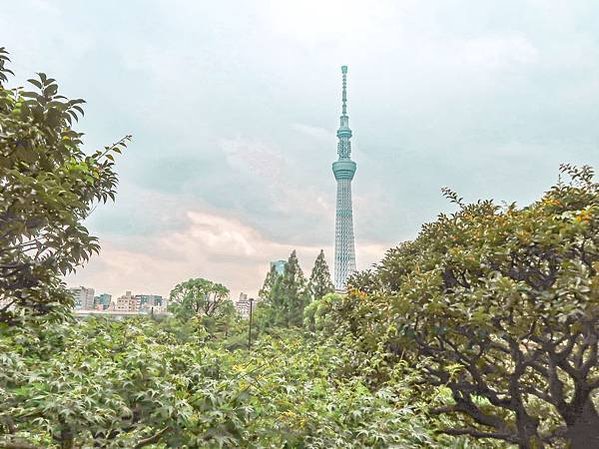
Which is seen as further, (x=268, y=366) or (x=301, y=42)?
(x=301, y=42)

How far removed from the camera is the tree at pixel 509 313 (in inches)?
160

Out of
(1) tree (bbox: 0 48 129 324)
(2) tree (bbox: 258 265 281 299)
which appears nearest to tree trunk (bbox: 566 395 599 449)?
(1) tree (bbox: 0 48 129 324)

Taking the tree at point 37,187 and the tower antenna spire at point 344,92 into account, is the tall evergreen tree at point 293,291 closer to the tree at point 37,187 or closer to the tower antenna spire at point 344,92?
the tree at point 37,187

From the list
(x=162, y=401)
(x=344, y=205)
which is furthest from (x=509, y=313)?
(x=344, y=205)

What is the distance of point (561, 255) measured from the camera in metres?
4.29

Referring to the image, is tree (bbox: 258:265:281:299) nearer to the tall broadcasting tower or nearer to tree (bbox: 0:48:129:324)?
tree (bbox: 0:48:129:324)

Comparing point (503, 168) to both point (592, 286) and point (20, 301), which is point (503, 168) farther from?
point (20, 301)

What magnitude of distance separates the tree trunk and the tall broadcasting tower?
29019 mm

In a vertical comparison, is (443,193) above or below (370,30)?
below

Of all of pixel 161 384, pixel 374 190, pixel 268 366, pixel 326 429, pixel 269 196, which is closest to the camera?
pixel 161 384

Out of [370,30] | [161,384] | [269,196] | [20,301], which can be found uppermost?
[370,30]

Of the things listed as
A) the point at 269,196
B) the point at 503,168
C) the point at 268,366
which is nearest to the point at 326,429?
the point at 268,366

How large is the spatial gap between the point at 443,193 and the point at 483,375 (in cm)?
180

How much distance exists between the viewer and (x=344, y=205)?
147 feet
